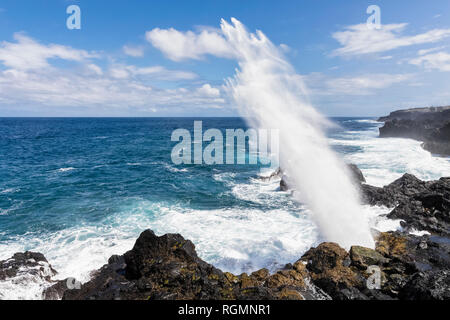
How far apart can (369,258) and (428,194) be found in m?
10.9

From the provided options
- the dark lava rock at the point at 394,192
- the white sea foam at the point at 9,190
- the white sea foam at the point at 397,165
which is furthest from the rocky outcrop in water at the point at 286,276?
the white sea foam at the point at 9,190

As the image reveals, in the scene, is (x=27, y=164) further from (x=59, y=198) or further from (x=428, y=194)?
(x=428, y=194)

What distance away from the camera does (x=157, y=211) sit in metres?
20.3

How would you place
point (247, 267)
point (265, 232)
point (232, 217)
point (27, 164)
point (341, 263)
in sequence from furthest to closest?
point (27, 164) < point (232, 217) < point (265, 232) < point (247, 267) < point (341, 263)

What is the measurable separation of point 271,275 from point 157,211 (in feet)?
40.9

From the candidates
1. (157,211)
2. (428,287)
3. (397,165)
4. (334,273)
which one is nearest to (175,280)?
(334,273)

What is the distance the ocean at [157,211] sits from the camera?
45.5 ft

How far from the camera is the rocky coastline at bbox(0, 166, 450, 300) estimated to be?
838cm

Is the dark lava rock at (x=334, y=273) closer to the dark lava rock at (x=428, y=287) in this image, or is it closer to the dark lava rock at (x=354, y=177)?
the dark lava rock at (x=428, y=287)

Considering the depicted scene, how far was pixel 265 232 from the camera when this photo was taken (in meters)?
16.3

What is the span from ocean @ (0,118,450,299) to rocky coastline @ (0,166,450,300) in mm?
1779

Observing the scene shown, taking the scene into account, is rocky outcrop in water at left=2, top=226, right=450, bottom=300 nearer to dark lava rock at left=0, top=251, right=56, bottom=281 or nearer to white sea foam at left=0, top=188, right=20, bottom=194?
dark lava rock at left=0, top=251, right=56, bottom=281

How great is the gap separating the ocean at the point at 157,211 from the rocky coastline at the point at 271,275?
178 cm

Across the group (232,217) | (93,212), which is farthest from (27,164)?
(232,217)
